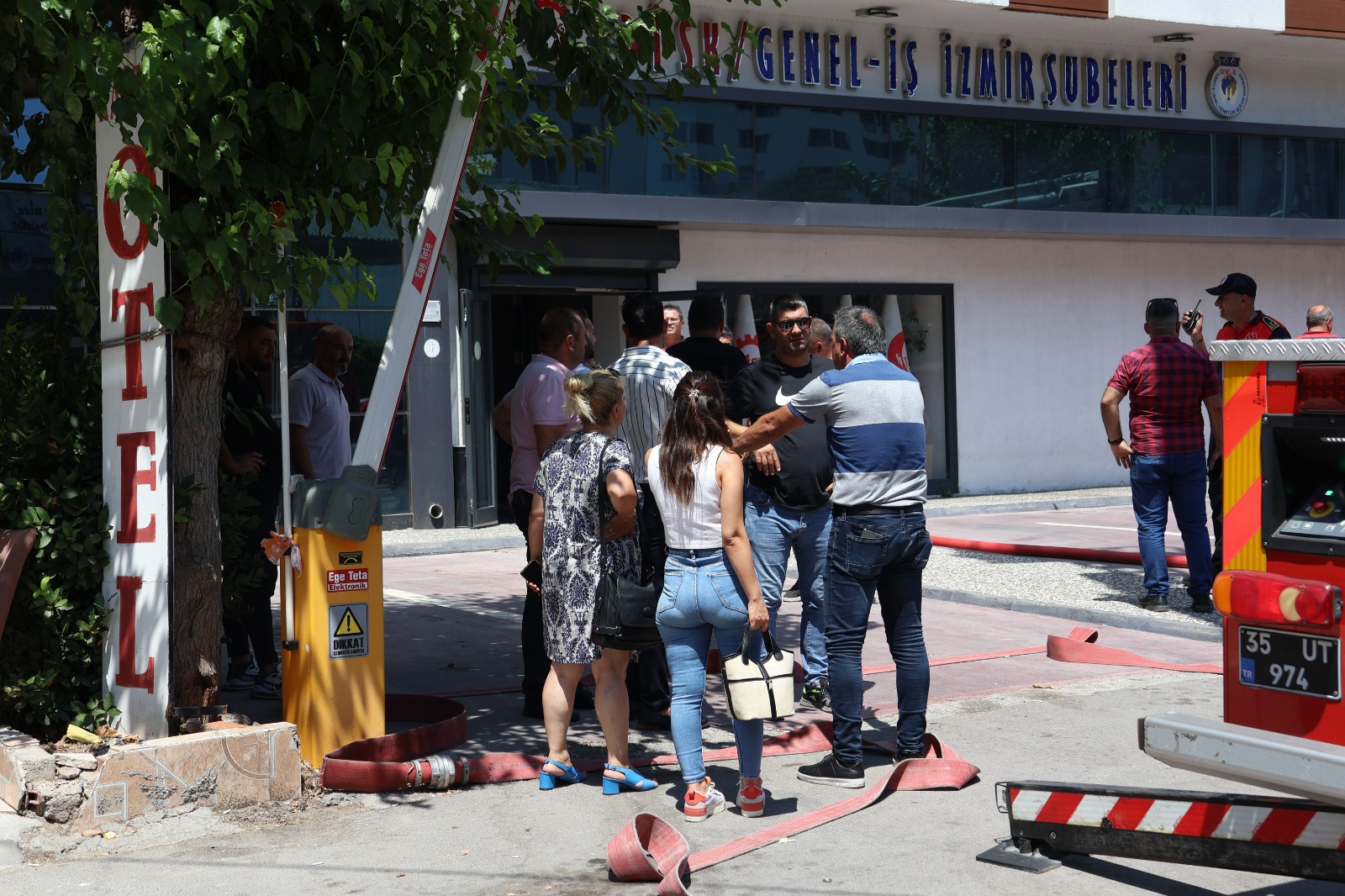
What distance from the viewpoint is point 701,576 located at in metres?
5.30

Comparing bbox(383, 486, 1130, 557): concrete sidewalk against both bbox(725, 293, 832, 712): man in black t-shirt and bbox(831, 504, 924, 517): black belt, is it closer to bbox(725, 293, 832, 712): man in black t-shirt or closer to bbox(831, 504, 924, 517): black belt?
bbox(725, 293, 832, 712): man in black t-shirt

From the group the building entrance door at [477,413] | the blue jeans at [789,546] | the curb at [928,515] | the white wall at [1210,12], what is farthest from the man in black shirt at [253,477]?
the white wall at [1210,12]

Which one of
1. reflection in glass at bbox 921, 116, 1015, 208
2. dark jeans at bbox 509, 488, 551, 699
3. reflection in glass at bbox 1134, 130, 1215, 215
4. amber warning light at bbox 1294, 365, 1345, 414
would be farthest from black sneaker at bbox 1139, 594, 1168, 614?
reflection in glass at bbox 1134, 130, 1215, 215

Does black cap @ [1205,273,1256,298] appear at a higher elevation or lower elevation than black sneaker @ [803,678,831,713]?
higher

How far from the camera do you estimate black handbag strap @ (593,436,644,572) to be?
18.5 ft

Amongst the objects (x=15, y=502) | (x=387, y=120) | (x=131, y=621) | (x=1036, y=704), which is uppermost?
(x=387, y=120)

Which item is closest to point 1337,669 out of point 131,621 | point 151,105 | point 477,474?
point 151,105

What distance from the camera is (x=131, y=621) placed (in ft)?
19.1

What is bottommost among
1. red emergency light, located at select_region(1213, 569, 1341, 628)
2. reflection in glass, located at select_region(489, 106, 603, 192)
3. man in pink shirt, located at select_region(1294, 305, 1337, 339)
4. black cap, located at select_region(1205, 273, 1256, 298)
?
red emergency light, located at select_region(1213, 569, 1341, 628)

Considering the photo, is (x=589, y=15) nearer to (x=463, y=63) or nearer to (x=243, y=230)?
(x=463, y=63)

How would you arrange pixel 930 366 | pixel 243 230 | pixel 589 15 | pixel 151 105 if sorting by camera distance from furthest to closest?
pixel 930 366
pixel 589 15
pixel 243 230
pixel 151 105

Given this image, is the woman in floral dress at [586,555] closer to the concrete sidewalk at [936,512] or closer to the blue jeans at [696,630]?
the blue jeans at [696,630]

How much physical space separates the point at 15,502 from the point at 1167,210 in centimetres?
1799

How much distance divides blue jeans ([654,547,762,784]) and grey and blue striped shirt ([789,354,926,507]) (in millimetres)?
775
